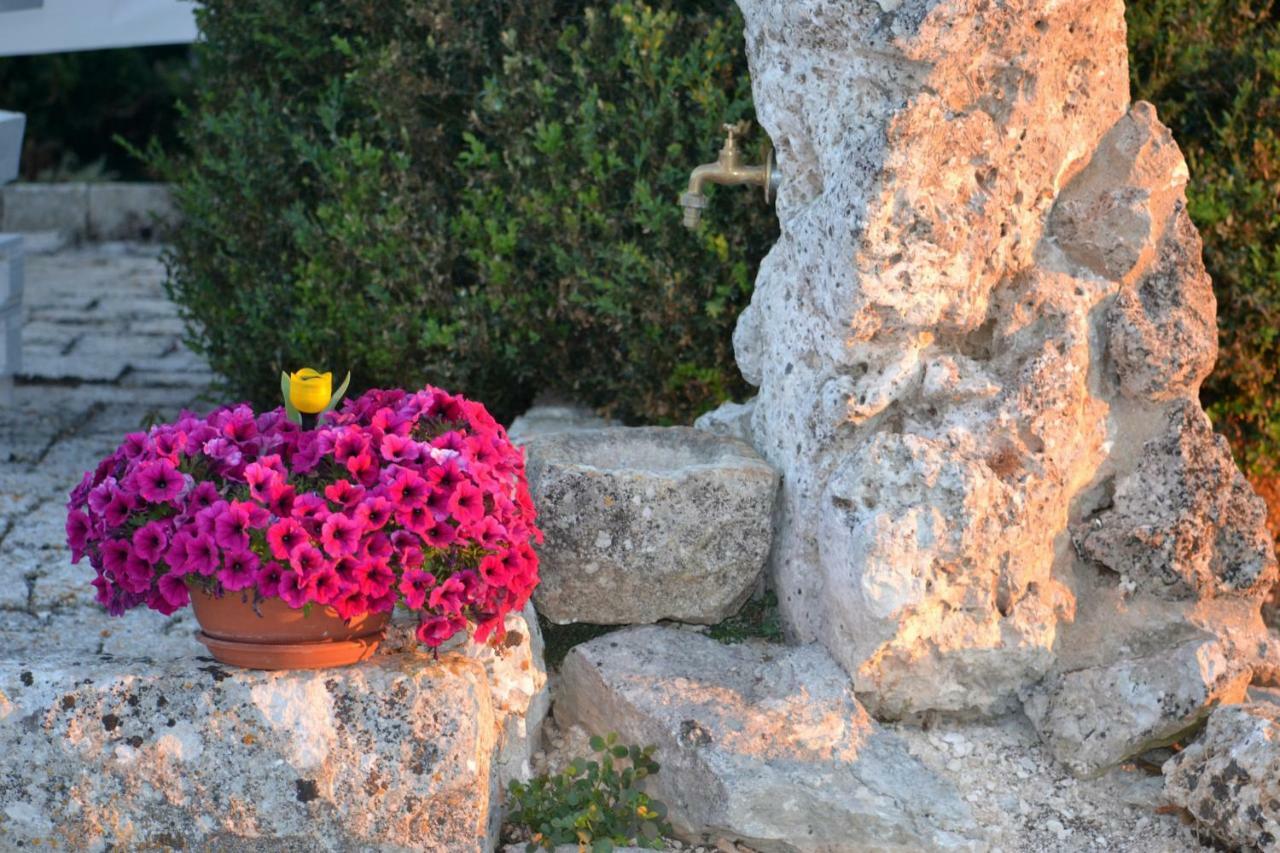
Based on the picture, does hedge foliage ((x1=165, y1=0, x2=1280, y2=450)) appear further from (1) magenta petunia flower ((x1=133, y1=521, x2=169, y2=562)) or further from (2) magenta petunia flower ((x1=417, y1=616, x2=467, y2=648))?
(1) magenta petunia flower ((x1=133, y1=521, x2=169, y2=562))

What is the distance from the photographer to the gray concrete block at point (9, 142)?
530 cm

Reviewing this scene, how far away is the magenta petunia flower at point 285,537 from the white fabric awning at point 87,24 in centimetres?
401

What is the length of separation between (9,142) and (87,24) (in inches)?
44.0

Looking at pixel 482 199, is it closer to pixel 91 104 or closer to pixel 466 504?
pixel 466 504

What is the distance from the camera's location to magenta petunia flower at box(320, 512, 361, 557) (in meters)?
2.74

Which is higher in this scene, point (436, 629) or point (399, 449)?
point (399, 449)

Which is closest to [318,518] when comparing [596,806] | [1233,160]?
[596,806]

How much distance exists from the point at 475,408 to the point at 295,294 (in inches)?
74.2

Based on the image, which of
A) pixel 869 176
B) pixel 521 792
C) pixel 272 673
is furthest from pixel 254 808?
pixel 869 176

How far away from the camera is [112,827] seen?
9.20 feet

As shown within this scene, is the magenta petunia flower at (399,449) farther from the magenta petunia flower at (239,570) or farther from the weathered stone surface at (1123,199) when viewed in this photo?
the weathered stone surface at (1123,199)

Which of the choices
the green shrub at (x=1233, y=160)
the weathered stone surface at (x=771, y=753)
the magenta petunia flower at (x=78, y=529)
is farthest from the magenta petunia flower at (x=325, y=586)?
the green shrub at (x=1233, y=160)

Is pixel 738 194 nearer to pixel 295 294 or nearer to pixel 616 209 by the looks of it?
pixel 616 209

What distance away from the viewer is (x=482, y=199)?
444 centimetres
